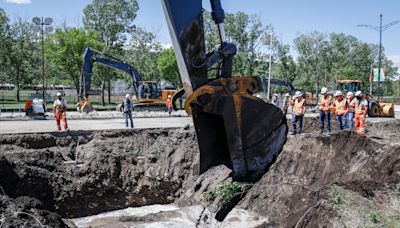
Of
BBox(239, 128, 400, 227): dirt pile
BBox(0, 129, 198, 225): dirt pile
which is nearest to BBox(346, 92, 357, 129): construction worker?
BBox(239, 128, 400, 227): dirt pile

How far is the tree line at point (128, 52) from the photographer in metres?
36.5

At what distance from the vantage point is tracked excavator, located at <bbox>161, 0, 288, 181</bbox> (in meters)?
6.48

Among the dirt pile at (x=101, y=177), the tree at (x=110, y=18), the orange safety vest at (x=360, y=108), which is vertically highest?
the tree at (x=110, y=18)

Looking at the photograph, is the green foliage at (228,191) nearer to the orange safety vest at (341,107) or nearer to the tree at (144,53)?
the orange safety vest at (341,107)

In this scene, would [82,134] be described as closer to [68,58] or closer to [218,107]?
[218,107]

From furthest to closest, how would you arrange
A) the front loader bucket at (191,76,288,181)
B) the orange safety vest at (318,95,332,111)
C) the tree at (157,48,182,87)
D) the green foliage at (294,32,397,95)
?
the green foliage at (294,32,397,95)
the tree at (157,48,182,87)
the orange safety vest at (318,95,332,111)
the front loader bucket at (191,76,288,181)

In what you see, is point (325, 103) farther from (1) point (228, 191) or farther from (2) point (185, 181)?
(1) point (228, 191)

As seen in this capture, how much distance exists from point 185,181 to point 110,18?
3633 centimetres

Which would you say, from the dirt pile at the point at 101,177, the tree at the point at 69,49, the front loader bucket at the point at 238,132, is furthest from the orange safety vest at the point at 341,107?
the tree at the point at 69,49

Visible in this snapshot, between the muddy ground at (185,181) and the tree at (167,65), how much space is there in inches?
1201

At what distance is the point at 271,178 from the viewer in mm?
7242

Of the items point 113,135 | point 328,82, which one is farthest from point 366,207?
point 328,82

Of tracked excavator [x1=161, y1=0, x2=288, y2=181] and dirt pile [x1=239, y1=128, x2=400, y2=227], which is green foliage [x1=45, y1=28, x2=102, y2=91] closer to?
dirt pile [x1=239, y1=128, x2=400, y2=227]

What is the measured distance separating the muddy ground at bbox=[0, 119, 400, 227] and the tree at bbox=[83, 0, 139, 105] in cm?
3264
